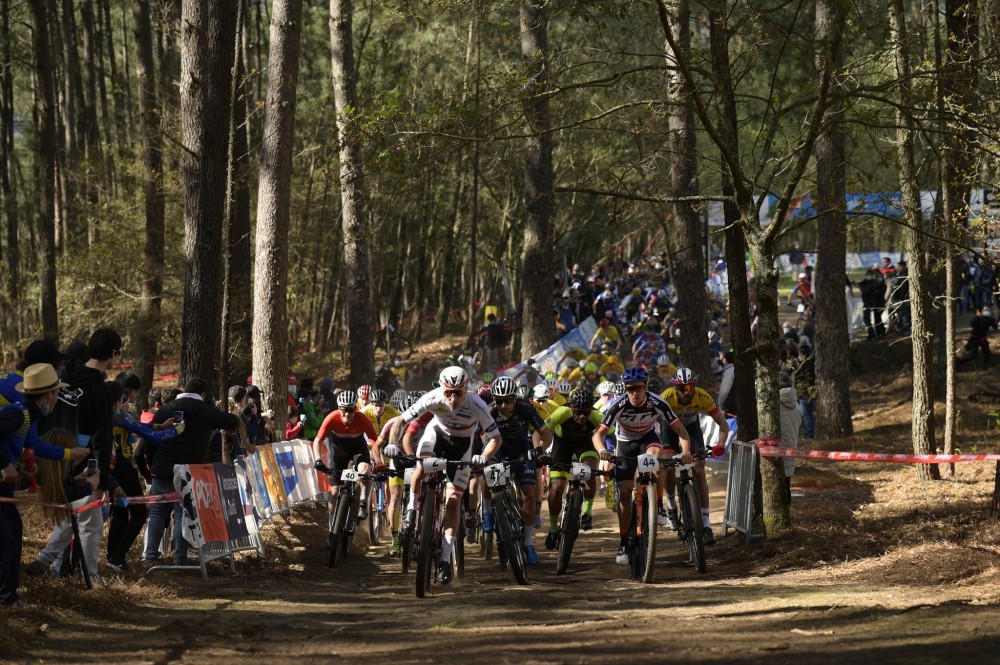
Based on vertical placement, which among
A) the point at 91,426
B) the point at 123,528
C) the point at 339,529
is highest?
the point at 91,426

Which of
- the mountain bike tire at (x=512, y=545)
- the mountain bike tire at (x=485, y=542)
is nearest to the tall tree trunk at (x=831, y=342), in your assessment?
the mountain bike tire at (x=485, y=542)

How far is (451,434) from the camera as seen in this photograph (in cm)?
1230

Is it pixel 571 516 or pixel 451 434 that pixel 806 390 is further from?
pixel 451 434

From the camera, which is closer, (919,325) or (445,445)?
(445,445)

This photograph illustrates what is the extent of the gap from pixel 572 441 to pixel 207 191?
5.48 m

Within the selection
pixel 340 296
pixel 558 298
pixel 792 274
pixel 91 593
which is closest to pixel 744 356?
pixel 91 593

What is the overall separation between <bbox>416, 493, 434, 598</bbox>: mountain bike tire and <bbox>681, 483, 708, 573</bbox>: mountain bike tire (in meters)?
2.56

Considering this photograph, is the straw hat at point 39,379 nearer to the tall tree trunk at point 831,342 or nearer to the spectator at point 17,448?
the spectator at point 17,448

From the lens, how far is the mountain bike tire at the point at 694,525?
476 inches

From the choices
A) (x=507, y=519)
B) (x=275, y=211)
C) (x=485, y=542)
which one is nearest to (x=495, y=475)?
(x=507, y=519)

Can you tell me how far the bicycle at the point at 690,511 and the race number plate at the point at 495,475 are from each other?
67.8 inches

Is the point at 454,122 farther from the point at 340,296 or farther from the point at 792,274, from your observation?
the point at 792,274

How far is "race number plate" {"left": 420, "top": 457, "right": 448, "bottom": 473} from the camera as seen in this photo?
1125cm

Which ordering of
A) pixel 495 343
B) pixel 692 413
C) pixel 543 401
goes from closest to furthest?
pixel 692 413
pixel 543 401
pixel 495 343
